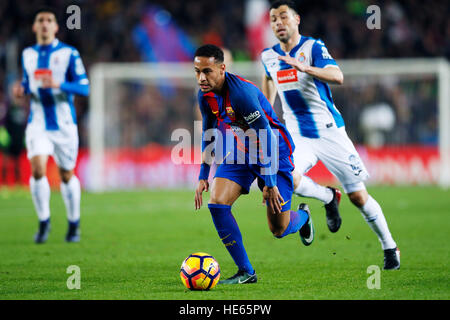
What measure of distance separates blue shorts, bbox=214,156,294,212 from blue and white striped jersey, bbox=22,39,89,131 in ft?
12.3

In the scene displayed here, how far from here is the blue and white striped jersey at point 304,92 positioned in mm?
7145

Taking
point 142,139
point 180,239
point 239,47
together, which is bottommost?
point 180,239

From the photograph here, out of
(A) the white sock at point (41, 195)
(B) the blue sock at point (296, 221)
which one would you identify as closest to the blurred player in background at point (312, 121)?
(B) the blue sock at point (296, 221)

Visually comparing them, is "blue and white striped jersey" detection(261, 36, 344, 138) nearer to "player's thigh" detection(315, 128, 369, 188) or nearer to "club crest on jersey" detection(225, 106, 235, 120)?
"player's thigh" detection(315, 128, 369, 188)

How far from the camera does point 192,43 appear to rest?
25.8 meters

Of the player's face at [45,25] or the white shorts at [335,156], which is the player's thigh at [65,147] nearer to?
the player's face at [45,25]

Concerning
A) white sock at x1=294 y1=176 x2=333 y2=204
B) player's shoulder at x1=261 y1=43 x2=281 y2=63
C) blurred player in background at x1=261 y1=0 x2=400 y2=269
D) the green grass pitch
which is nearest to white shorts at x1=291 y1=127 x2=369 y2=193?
blurred player in background at x1=261 y1=0 x2=400 y2=269

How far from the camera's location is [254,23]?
2353 centimetres

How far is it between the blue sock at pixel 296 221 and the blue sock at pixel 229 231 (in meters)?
0.53

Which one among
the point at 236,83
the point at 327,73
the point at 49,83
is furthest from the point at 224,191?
the point at 49,83

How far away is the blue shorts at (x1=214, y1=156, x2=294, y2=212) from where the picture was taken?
609cm

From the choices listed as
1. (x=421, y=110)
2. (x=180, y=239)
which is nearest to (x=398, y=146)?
(x=421, y=110)
